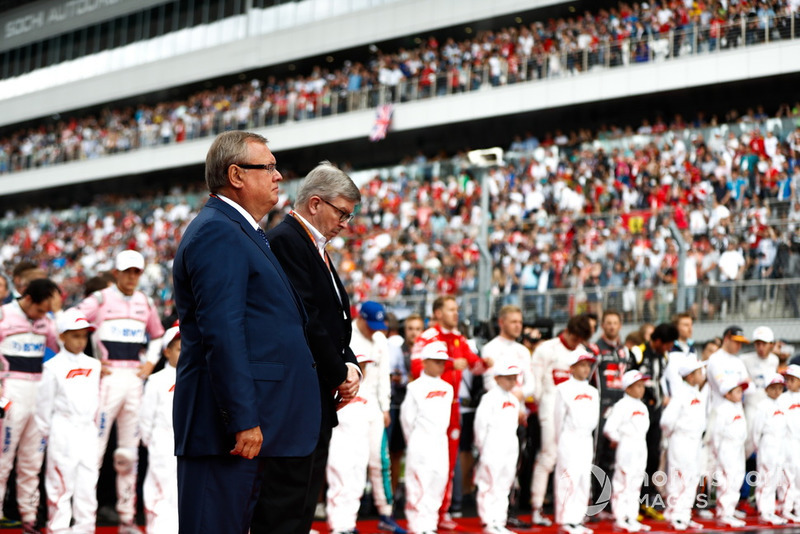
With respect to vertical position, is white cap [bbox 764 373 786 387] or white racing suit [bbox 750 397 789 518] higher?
white cap [bbox 764 373 786 387]

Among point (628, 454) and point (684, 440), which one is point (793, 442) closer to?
point (684, 440)

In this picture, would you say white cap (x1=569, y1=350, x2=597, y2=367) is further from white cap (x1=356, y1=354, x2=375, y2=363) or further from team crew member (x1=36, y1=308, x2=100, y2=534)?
team crew member (x1=36, y1=308, x2=100, y2=534)

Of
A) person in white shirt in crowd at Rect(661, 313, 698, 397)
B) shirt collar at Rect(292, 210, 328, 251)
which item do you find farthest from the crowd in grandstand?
shirt collar at Rect(292, 210, 328, 251)

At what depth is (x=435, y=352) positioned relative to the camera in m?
8.12

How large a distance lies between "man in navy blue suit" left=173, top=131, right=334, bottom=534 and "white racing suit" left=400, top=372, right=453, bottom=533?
4.38 m

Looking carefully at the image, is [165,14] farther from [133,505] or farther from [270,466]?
[270,466]

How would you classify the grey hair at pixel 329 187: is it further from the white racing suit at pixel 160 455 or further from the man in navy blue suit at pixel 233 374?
the white racing suit at pixel 160 455

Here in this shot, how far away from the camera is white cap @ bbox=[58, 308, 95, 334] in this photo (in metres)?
7.09

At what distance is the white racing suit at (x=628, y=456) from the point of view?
28.6 ft

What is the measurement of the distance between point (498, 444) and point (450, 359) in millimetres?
832

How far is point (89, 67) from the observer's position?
4147 centimetres

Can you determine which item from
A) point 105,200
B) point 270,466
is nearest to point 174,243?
point 105,200

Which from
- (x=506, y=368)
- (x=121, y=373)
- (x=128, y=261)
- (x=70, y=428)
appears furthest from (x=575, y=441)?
(x=70, y=428)

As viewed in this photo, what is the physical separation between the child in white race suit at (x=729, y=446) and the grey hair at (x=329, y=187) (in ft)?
20.2
